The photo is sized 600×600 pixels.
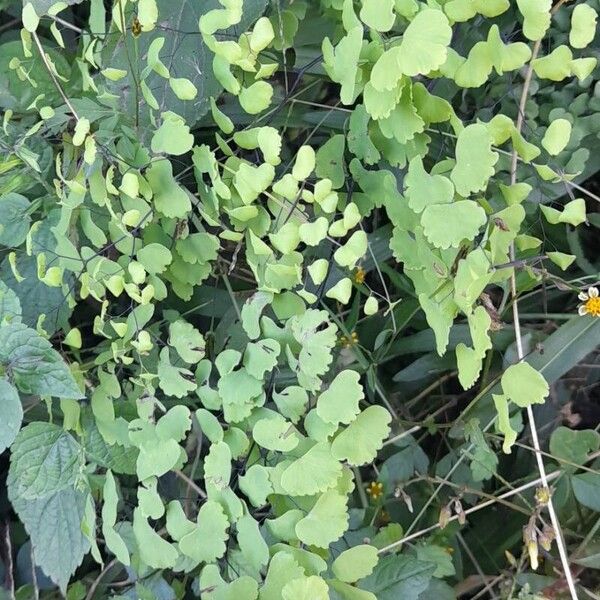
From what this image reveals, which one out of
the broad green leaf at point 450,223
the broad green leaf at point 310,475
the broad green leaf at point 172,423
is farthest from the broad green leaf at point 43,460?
the broad green leaf at point 450,223

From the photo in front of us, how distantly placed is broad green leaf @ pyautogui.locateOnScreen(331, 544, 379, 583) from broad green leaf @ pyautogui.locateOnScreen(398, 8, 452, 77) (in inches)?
14.2

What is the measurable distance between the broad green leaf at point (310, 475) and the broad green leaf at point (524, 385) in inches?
5.5

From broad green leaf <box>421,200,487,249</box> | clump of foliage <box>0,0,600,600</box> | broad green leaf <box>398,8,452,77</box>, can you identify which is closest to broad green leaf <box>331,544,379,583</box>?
clump of foliage <box>0,0,600,600</box>

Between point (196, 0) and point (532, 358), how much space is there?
51 centimetres

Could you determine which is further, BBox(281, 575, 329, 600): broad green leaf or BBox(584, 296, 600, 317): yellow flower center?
BBox(584, 296, 600, 317): yellow flower center

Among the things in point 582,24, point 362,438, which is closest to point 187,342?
point 362,438

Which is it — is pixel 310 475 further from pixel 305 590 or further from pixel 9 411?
pixel 9 411

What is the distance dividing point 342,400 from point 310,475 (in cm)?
6

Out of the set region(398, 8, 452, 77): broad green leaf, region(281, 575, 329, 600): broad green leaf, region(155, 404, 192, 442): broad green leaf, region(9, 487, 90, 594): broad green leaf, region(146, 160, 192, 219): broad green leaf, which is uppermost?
region(398, 8, 452, 77): broad green leaf

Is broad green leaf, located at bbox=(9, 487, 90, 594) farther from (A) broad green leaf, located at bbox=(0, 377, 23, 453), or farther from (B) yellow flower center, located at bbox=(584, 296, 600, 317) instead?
(B) yellow flower center, located at bbox=(584, 296, 600, 317)

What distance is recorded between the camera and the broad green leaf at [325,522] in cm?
53

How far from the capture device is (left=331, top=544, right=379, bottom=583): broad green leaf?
0.56m

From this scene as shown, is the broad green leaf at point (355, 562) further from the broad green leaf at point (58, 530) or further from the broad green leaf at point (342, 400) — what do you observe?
the broad green leaf at point (58, 530)

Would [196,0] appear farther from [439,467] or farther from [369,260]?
[439,467]
